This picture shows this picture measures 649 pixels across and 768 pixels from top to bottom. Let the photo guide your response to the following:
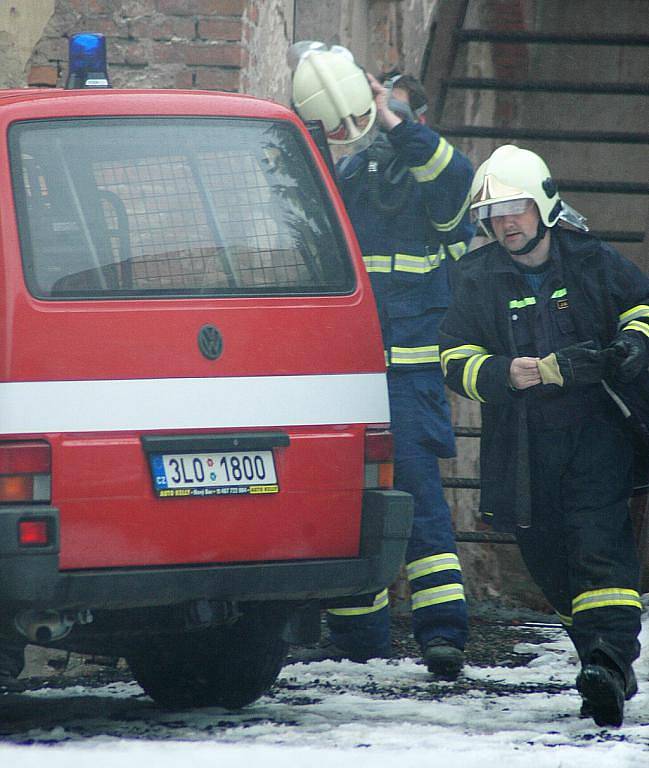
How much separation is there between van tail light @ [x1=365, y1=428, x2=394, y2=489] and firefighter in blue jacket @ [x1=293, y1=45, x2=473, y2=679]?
1.16 metres

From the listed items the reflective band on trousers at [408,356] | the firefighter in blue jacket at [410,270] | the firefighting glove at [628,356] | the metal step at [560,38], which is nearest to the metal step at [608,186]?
the metal step at [560,38]

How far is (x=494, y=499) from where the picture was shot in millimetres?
5441

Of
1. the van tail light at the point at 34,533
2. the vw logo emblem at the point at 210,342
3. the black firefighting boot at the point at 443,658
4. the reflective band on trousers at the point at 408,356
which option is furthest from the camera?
the reflective band on trousers at the point at 408,356

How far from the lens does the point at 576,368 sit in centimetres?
520

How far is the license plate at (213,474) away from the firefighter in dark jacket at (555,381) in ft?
3.72

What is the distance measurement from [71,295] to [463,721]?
172cm

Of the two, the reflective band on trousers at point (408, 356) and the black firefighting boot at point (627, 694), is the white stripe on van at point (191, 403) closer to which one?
the black firefighting boot at point (627, 694)

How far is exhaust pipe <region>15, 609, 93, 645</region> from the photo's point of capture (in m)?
4.32

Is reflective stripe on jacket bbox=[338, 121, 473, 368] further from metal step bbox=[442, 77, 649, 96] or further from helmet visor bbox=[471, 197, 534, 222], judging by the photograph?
metal step bbox=[442, 77, 649, 96]

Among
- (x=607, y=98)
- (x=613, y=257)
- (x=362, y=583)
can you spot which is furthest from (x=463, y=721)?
(x=607, y=98)

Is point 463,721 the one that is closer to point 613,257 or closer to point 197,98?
point 613,257

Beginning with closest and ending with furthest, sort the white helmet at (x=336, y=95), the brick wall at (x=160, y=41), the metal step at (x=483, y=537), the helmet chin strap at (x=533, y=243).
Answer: the helmet chin strap at (x=533, y=243), the white helmet at (x=336, y=95), the brick wall at (x=160, y=41), the metal step at (x=483, y=537)

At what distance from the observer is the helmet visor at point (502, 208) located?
5.41 meters

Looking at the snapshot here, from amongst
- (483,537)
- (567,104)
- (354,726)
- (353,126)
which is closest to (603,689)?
(354,726)
